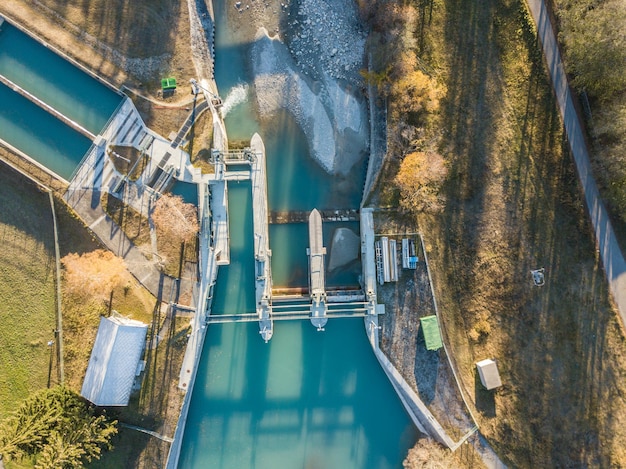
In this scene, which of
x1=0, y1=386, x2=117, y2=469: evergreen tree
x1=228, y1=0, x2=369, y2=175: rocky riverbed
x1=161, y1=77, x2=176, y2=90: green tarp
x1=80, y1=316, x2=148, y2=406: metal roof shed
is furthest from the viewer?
x1=228, y1=0, x2=369, y2=175: rocky riverbed

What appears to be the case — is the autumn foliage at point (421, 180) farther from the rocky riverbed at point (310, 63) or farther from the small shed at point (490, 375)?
the small shed at point (490, 375)

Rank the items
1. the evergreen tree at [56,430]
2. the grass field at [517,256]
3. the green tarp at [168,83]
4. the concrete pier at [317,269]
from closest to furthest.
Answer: the evergreen tree at [56,430]
the grass field at [517,256]
the green tarp at [168,83]
the concrete pier at [317,269]

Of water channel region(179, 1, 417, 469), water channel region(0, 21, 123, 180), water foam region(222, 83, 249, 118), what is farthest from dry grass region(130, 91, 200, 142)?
water channel region(179, 1, 417, 469)

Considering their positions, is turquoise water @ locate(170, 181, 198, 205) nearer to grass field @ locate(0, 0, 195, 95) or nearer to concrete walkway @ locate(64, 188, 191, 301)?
concrete walkway @ locate(64, 188, 191, 301)

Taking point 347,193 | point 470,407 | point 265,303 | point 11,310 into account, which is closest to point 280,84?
point 347,193

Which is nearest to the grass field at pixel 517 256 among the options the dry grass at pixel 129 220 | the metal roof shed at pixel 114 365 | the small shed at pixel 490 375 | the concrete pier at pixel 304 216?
the small shed at pixel 490 375

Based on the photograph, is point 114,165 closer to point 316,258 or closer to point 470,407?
point 316,258
